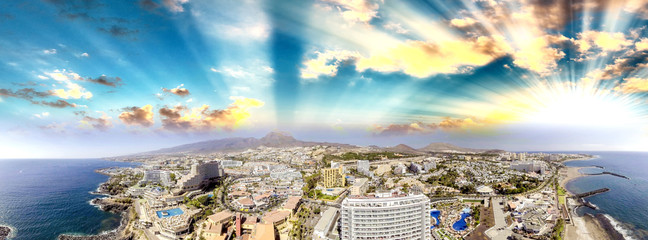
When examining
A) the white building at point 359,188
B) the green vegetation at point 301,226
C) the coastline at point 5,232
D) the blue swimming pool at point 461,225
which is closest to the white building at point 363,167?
the white building at point 359,188

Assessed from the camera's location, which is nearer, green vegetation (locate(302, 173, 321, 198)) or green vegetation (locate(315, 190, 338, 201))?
green vegetation (locate(315, 190, 338, 201))

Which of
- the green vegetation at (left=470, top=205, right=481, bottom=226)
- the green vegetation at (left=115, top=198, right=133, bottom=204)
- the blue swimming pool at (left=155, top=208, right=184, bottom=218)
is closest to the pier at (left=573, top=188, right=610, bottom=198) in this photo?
the green vegetation at (left=470, top=205, right=481, bottom=226)

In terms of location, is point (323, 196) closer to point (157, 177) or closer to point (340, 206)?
point (340, 206)

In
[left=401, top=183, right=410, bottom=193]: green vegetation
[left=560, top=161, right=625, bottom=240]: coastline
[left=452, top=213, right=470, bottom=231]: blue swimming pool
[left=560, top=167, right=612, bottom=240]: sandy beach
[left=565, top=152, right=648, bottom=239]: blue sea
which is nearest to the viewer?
[left=560, top=167, right=612, bottom=240]: sandy beach

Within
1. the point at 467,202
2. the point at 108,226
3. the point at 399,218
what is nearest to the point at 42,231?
the point at 108,226

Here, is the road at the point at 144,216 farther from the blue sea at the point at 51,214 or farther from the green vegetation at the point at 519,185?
the green vegetation at the point at 519,185

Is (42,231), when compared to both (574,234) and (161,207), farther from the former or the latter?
(574,234)

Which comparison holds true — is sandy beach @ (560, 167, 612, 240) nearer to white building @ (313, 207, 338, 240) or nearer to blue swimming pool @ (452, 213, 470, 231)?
blue swimming pool @ (452, 213, 470, 231)
